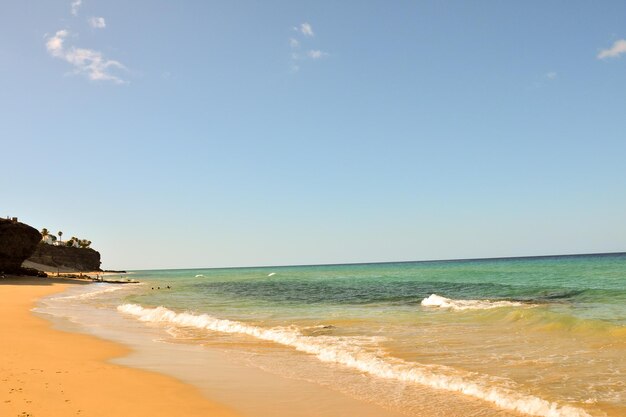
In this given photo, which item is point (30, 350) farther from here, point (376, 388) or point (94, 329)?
point (376, 388)

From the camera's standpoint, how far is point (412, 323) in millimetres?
19750

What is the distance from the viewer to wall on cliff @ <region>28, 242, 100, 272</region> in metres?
125

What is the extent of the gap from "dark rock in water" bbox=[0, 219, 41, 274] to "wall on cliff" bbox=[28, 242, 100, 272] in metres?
56.9

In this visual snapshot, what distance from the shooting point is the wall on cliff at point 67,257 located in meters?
Answer: 125

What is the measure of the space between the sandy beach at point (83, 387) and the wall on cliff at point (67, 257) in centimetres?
12584

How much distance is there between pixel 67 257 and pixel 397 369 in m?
150

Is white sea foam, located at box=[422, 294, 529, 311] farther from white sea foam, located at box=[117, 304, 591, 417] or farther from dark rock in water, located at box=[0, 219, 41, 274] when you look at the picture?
dark rock in water, located at box=[0, 219, 41, 274]

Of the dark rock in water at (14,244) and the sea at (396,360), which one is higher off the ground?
the dark rock in water at (14,244)

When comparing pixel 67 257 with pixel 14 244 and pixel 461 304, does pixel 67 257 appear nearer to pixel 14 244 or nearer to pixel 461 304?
pixel 14 244

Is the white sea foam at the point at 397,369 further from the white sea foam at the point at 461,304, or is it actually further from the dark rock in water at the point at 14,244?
the dark rock in water at the point at 14,244

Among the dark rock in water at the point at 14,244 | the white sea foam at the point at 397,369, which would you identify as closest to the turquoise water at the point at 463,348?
the white sea foam at the point at 397,369

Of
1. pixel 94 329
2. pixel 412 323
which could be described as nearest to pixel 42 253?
pixel 94 329

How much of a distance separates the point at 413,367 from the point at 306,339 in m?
5.54

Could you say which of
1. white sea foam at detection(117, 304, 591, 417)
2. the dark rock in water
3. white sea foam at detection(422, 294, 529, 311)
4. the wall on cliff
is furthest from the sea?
the wall on cliff
